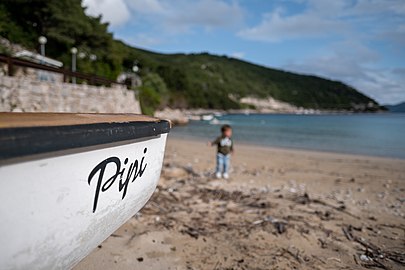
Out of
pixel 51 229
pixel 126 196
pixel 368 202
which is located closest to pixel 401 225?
pixel 368 202

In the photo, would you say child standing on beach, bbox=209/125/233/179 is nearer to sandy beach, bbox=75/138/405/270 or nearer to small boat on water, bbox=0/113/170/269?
sandy beach, bbox=75/138/405/270

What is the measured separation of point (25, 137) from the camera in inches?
48.3

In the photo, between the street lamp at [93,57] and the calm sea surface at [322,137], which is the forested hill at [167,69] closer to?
the street lamp at [93,57]

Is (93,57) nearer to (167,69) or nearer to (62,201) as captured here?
(62,201)

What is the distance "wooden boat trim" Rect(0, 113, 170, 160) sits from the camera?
1178 mm

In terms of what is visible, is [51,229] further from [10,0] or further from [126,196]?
[10,0]

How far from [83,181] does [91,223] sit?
382mm

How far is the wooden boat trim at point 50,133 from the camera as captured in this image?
46.4 inches

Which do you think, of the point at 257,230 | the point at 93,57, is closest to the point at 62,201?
the point at 257,230

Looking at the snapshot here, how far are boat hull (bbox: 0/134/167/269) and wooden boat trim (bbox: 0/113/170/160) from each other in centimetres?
7

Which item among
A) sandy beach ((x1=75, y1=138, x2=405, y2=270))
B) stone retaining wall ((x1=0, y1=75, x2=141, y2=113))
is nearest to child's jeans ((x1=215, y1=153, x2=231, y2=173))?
sandy beach ((x1=75, y1=138, x2=405, y2=270))

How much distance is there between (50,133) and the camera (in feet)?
4.40

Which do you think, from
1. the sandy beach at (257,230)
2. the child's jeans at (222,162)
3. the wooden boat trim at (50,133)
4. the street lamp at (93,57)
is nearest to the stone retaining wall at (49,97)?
the sandy beach at (257,230)

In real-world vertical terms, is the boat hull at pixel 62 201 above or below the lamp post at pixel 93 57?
below
